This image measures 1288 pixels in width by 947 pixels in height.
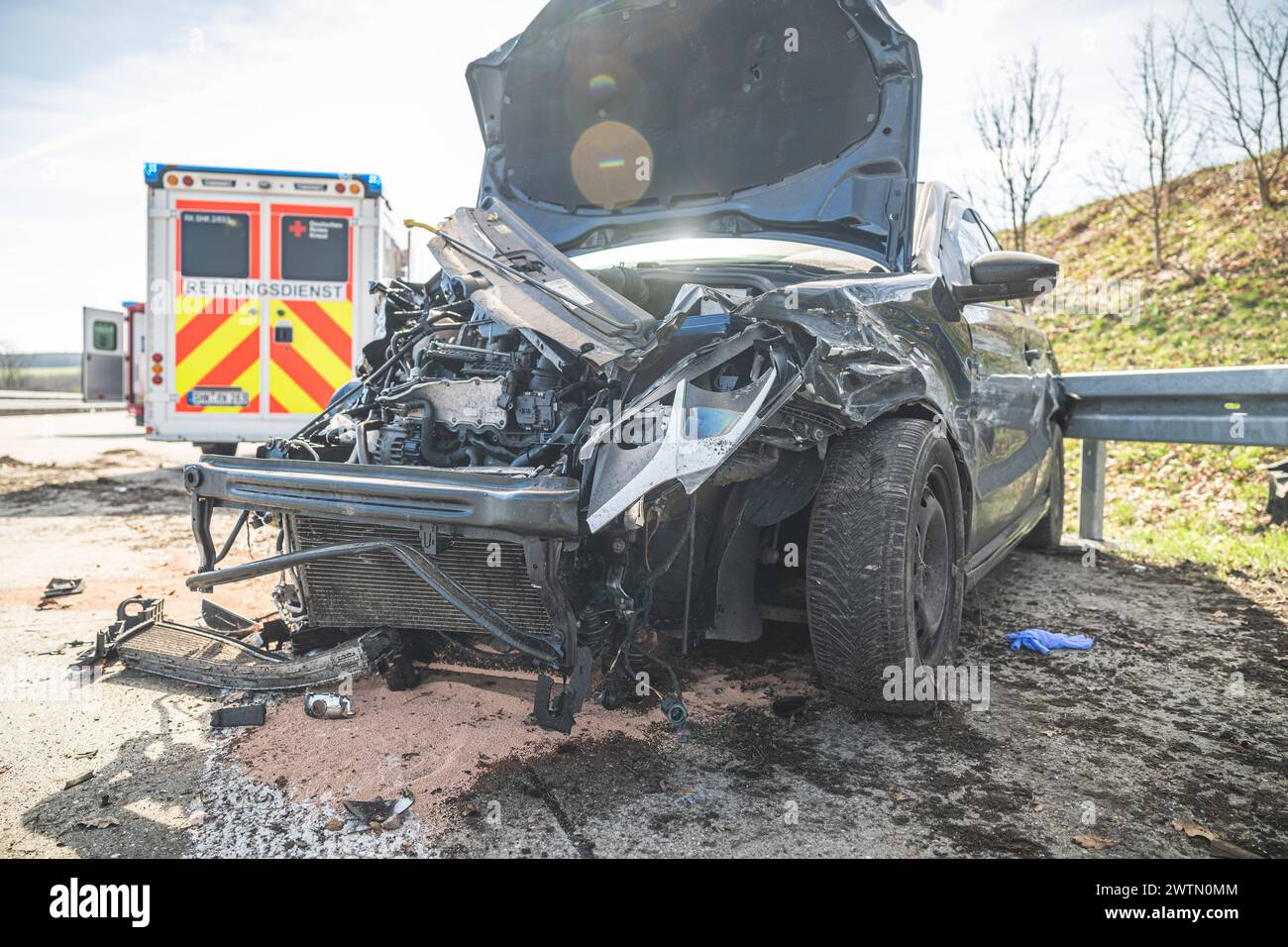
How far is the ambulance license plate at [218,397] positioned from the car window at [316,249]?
118 cm

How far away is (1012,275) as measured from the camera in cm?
314

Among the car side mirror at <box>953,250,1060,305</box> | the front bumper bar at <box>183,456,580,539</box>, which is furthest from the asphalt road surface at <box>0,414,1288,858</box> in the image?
the car side mirror at <box>953,250,1060,305</box>

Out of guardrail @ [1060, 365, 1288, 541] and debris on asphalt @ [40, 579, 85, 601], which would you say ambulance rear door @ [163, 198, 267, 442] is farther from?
guardrail @ [1060, 365, 1288, 541]

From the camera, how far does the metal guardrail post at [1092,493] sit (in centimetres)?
599

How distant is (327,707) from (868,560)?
1.81 meters

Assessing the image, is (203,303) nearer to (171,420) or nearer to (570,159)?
(171,420)

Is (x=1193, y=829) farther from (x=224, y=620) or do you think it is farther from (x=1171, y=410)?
(x=1171, y=410)

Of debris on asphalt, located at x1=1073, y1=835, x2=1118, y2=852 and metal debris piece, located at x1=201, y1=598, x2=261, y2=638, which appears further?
metal debris piece, located at x1=201, y1=598, x2=261, y2=638

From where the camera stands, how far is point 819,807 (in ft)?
7.68

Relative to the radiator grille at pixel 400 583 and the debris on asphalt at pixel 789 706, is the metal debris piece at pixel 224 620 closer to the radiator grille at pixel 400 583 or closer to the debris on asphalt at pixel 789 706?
the radiator grille at pixel 400 583

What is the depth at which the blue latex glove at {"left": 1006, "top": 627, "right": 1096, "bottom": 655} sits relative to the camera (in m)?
3.76

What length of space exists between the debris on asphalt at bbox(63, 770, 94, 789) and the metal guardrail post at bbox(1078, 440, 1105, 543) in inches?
228
